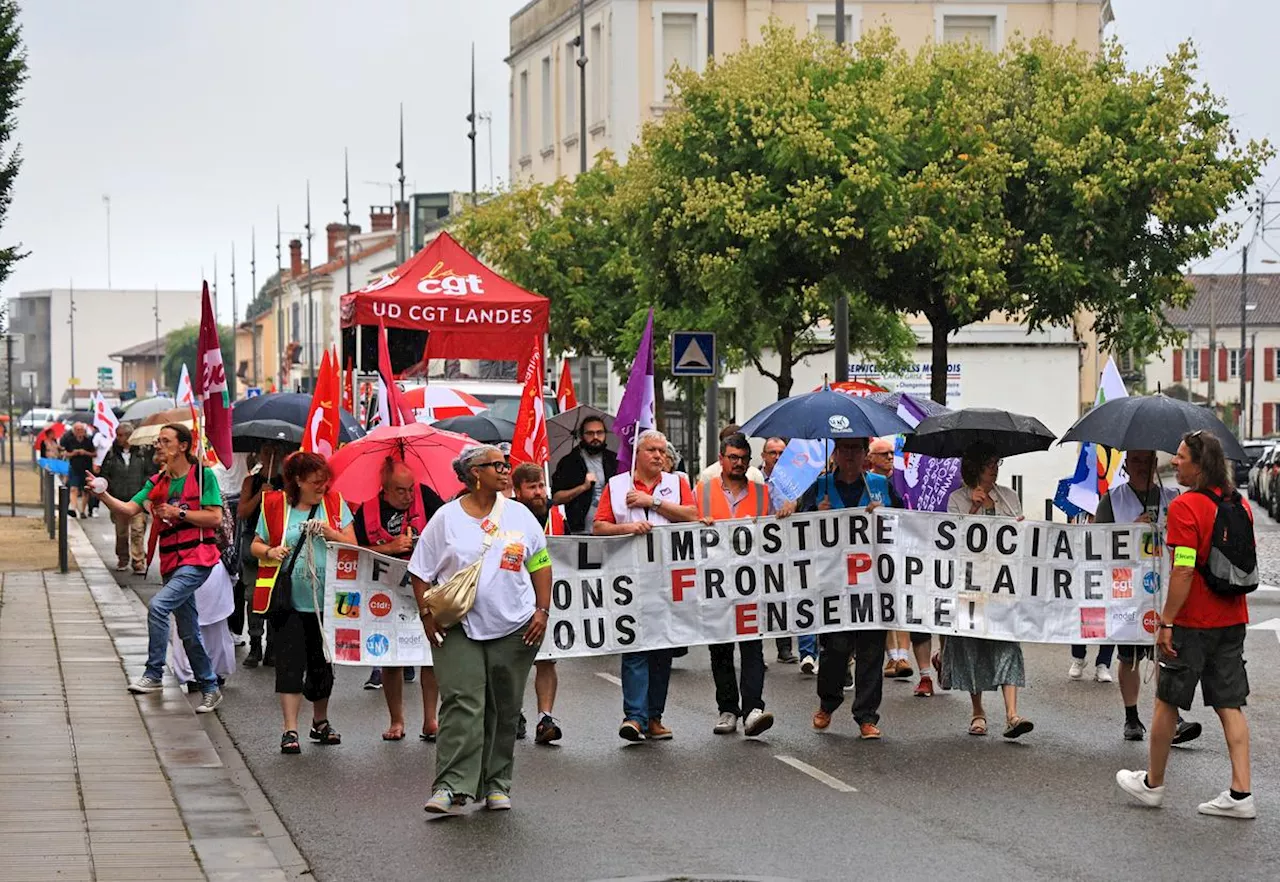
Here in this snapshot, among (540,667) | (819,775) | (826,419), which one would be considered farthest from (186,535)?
(819,775)

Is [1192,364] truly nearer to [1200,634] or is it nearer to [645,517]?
[645,517]

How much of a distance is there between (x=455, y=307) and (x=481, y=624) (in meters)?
12.7

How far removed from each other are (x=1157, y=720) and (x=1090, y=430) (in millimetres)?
2758

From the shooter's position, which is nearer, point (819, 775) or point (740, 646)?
point (819, 775)

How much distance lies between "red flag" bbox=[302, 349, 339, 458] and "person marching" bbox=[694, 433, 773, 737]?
3046mm

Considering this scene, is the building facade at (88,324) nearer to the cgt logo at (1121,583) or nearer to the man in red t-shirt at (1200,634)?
the cgt logo at (1121,583)

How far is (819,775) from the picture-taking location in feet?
36.2

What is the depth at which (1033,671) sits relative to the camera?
1575cm

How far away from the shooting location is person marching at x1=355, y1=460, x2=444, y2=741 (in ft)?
39.7

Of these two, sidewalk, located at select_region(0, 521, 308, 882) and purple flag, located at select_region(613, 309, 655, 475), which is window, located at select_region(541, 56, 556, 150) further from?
purple flag, located at select_region(613, 309, 655, 475)

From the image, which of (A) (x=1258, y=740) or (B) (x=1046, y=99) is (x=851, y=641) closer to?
(A) (x=1258, y=740)

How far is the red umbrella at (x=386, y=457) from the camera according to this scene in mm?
12109

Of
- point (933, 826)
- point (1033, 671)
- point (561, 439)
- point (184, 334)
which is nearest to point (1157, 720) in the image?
point (933, 826)

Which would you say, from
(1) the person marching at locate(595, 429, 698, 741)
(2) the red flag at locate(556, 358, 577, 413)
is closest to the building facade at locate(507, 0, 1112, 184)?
(2) the red flag at locate(556, 358, 577, 413)
